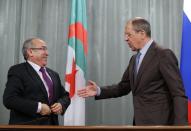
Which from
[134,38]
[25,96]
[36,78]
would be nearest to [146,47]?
[134,38]

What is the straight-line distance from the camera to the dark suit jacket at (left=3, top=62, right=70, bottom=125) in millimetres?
2982

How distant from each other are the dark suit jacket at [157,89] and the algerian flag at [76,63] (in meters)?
0.98

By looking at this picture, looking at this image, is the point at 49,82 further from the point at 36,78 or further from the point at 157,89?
the point at 157,89

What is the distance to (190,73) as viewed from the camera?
3625mm

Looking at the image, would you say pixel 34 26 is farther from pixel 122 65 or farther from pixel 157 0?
pixel 157 0

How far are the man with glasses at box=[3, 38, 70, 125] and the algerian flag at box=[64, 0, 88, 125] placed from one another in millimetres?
545

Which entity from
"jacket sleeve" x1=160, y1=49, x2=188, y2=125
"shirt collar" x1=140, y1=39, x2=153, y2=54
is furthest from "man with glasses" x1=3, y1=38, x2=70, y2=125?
"jacket sleeve" x1=160, y1=49, x2=188, y2=125

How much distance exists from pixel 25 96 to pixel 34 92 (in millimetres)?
78

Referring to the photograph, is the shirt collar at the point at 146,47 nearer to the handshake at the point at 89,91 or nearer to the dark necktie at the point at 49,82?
the handshake at the point at 89,91

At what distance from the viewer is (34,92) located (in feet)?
10.2

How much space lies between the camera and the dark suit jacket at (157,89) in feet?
9.11

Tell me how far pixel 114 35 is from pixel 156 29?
47 centimetres

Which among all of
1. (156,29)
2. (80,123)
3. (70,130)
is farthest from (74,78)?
(70,130)

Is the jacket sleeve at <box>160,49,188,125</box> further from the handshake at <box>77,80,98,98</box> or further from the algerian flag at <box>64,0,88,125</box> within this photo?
the algerian flag at <box>64,0,88,125</box>
